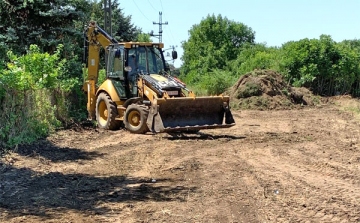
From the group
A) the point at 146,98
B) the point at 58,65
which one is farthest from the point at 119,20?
the point at 146,98

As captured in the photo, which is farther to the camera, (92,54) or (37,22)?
(37,22)

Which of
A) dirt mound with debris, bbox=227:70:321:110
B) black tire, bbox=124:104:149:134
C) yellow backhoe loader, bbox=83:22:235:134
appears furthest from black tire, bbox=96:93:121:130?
dirt mound with debris, bbox=227:70:321:110

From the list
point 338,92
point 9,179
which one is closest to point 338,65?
point 338,92

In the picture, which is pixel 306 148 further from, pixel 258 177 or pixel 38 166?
pixel 38 166

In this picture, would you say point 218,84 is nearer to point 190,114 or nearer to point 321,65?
point 321,65

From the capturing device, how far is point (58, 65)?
51.8 feet

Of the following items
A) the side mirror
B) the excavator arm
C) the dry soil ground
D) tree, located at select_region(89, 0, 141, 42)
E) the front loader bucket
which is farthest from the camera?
tree, located at select_region(89, 0, 141, 42)

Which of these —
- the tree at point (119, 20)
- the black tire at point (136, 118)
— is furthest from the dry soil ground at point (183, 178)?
the tree at point (119, 20)

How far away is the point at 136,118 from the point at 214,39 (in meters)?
47.8

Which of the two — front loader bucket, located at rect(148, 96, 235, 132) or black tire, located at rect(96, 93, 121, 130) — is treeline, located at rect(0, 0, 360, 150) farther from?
front loader bucket, located at rect(148, 96, 235, 132)

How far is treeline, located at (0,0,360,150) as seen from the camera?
38.2ft

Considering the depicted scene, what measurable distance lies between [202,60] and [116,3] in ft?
58.9

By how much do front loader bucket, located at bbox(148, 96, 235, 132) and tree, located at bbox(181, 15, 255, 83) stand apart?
142 ft

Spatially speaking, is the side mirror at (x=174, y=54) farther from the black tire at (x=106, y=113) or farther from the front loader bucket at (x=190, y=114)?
the black tire at (x=106, y=113)
